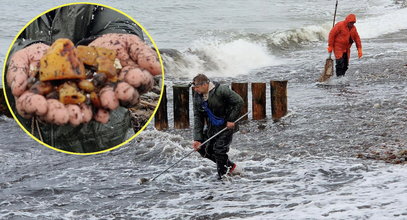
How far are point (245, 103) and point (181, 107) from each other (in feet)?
3.99

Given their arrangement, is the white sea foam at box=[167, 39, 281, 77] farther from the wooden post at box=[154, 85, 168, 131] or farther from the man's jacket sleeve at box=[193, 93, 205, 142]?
the man's jacket sleeve at box=[193, 93, 205, 142]

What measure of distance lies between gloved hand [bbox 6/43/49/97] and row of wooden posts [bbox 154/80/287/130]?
332 inches

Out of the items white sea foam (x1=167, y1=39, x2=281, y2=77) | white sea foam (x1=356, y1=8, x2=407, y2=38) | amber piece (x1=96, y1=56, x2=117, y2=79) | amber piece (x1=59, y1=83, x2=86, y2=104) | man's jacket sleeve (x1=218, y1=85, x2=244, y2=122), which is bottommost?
white sea foam (x1=167, y1=39, x2=281, y2=77)

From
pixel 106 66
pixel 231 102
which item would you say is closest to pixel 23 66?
pixel 106 66

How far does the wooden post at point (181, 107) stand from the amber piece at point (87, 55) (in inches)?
337

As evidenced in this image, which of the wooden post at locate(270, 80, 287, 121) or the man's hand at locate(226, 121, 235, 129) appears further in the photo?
the wooden post at locate(270, 80, 287, 121)

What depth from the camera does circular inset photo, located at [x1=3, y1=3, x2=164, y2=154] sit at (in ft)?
6.23

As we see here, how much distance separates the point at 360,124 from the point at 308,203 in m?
4.27

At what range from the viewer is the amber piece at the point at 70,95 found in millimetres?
1894

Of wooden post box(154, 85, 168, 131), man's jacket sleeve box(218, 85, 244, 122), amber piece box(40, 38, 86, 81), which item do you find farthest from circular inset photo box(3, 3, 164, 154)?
wooden post box(154, 85, 168, 131)

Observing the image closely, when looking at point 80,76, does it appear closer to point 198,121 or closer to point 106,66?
point 106,66

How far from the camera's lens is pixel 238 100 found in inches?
297

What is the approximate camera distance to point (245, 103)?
11.2 m

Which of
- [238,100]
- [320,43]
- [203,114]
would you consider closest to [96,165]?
[203,114]
